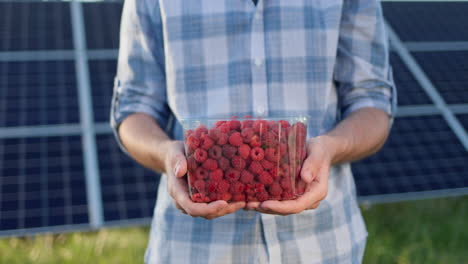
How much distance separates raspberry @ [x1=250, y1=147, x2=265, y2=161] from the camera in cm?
136

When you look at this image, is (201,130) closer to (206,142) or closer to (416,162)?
(206,142)

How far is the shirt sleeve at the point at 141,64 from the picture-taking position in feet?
6.00

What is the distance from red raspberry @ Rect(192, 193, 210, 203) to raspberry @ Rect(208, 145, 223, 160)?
0.32 ft

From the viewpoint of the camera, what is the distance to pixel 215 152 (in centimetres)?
137

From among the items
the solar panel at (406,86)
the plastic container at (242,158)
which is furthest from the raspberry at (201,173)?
the solar panel at (406,86)

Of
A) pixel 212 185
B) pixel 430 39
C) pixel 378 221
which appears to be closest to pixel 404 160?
pixel 378 221

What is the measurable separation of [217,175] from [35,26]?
441 centimetres

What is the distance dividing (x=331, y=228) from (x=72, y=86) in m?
3.28

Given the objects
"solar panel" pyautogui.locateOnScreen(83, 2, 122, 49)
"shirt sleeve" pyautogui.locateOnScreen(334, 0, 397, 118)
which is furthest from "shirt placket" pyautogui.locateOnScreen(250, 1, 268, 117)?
"solar panel" pyautogui.locateOnScreen(83, 2, 122, 49)

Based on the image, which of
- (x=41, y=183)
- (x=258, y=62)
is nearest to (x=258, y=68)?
(x=258, y=62)

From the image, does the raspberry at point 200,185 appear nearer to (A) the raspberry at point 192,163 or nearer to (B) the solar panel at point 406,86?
(A) the raspberry at point 192,163

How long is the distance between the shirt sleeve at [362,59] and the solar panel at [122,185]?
7.00 feet

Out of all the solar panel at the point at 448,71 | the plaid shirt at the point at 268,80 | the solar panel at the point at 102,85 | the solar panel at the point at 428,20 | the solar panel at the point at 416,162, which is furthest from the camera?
the solar panel at the point at 428,20

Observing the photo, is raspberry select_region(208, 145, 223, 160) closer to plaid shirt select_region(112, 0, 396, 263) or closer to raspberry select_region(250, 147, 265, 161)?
raspberry select_region(250, 147, 265, 161)
